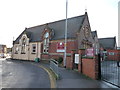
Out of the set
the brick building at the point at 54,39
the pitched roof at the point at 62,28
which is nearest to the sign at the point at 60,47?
the brick building at the point at 54,39

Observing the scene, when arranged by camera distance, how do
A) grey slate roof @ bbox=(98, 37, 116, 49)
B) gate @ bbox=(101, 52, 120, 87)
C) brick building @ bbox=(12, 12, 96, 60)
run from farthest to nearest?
grey slate roof @ bbox=(98, 37, 116, 49), brick building @ bbox=(12, 12, 96, 60), gate @ bbox=(101, 52, 120, 87)

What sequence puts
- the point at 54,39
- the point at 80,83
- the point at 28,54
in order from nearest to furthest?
the point at 80,83 < the point at 54,39 < the point at 28,54

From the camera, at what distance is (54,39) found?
2758cm

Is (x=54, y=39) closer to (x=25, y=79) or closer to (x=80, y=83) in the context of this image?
(x=25, y=79)

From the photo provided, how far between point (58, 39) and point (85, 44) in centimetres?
539

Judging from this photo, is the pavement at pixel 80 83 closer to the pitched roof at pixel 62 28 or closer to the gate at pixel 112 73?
the gate at pixel 112 73

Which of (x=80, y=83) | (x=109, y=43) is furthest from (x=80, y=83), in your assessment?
(x=109, y=43)

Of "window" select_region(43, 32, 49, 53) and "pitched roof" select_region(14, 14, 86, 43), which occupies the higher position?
"pitched roof" select_region(14, 14, 86, 43)

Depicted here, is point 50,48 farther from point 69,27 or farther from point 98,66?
point 98,66

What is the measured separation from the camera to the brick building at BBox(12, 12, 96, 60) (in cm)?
2467

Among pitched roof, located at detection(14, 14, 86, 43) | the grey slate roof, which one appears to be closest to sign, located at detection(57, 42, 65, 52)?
pitched roof, located at detection(14, 14, 86, 43)

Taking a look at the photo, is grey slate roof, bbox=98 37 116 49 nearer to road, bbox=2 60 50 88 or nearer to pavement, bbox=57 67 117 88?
road, bbox=2 60 50 88

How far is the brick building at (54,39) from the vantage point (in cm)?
2467

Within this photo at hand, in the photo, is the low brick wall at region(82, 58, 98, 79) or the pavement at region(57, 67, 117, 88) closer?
the pavement at region(57, 67, 117, 88)
